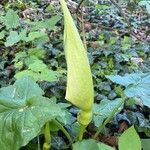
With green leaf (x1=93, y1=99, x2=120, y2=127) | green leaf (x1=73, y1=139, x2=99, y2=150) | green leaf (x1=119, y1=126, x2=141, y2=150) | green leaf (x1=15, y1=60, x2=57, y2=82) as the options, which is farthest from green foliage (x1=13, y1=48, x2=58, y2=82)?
green leaf (x1=119, y1=126, x2=141, y2=150)

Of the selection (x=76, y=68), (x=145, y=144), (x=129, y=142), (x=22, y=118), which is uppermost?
(x=76, y=68)

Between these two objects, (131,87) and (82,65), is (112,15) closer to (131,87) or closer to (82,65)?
(131,87)

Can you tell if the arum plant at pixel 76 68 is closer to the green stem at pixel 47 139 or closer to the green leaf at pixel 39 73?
the green stem at pixel 47 139

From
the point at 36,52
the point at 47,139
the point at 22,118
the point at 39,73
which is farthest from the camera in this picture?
the point at 36,52

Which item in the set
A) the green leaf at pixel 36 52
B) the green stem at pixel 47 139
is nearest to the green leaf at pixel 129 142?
the green stem at pixel 47 139

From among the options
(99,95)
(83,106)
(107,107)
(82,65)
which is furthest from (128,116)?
(82,65)

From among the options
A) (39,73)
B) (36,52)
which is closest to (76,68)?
(39,73)

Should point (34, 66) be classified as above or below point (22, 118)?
below

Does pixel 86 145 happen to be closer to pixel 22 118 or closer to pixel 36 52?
pixel 22 118
